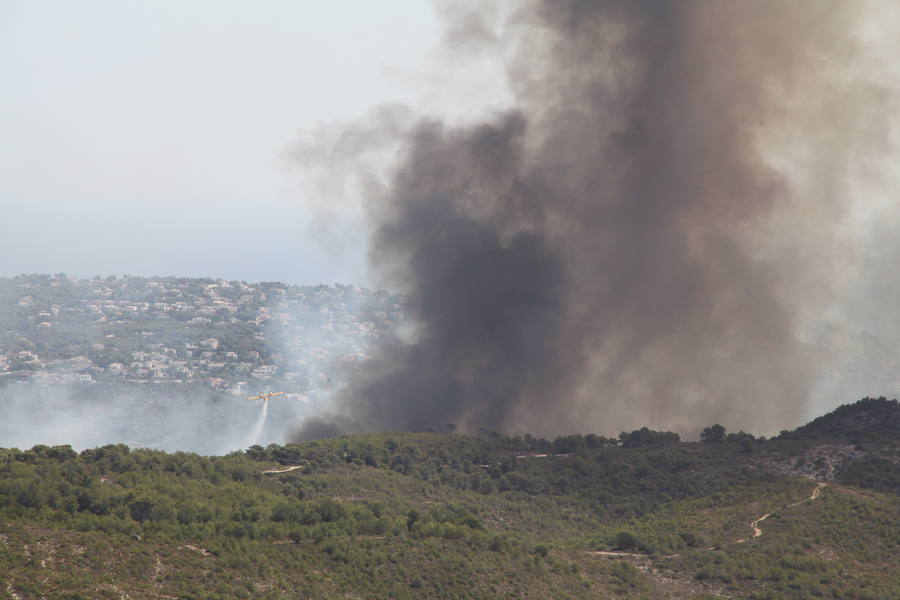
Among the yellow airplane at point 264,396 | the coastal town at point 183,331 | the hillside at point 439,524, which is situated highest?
the coastal town at point 183,331

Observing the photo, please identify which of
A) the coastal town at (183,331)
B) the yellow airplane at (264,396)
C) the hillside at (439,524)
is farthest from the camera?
the coastal town at (183,331)

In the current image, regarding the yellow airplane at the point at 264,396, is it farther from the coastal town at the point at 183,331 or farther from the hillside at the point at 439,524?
the hillside at the point at 439,524

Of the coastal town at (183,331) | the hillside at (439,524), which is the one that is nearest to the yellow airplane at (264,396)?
the coastal town at (183,331)

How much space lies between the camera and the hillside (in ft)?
107

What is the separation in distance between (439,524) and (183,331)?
76559mm

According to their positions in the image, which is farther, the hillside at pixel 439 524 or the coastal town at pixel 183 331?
the coastal town at pixel 183 331

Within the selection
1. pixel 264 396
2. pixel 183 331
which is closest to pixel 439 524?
pixel 264 396

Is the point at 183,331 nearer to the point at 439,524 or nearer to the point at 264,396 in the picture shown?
the point at 264,396

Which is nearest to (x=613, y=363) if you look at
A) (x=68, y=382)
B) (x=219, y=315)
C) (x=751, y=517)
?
(x=751, y=517)

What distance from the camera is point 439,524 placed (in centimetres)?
4044

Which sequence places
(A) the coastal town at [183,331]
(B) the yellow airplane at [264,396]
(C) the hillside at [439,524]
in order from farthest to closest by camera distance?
1. (A) the coastal town at [183,331]
2. (B) the yellow airplane at [264,396]
3. (C) the hillside at [439,524]

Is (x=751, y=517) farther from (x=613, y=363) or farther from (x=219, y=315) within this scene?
(x=219, y=315)

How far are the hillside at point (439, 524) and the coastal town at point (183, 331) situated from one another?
38.1m

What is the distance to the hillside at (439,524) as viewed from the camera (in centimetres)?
3253
